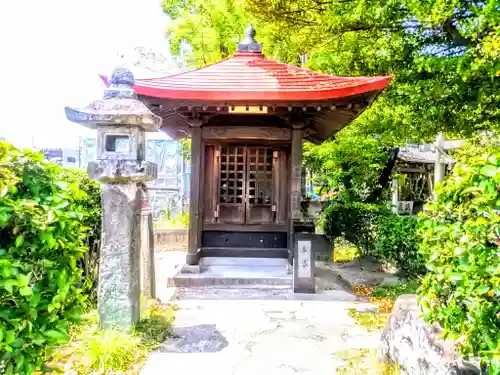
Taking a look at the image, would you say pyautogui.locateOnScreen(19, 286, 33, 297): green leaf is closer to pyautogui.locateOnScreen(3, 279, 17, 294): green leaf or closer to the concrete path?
pyautogui.locateOnScreen(3, 279, 17, 294): green leaf

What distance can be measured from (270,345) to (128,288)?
75.9 inches

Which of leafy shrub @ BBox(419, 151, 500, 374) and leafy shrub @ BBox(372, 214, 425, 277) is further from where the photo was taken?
leafy shrub @ BBox(372, 214, 425, 277)

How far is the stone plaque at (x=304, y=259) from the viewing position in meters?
7.02

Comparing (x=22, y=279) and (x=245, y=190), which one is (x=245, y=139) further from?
(x=22, y=279)

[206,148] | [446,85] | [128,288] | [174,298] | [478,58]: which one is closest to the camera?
[128,288]

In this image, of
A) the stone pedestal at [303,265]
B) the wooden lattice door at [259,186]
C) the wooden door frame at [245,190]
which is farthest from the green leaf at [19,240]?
the wooden lattice door at [259,186]

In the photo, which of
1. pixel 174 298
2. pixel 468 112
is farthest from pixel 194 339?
pixel 468 112

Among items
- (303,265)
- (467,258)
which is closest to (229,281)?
(303,265)

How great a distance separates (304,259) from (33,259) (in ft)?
17.4

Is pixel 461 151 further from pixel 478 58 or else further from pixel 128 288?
pixel 128 288

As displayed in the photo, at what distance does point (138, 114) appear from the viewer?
15.4 ft

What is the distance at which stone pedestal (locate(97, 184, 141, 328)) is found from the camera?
4.58m

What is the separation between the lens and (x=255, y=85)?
7355 mm

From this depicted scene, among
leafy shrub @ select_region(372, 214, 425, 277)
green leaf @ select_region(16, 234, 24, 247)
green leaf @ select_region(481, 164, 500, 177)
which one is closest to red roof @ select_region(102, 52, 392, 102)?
leafy shrub @ select_region(372, 214, 425, 277)
